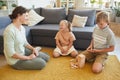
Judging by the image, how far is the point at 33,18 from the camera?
4039 millimetres

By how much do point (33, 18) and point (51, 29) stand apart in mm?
752

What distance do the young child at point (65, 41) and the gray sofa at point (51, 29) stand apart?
283 millimetres

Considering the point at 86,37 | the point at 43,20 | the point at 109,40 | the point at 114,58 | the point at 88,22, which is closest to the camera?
the point at 109,40

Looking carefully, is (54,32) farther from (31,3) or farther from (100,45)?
(31,3)

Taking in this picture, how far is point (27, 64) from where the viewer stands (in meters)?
2.42

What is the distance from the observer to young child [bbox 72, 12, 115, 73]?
2.44m

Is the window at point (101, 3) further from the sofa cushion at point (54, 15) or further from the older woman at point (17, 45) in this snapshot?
the older woman at point (17, 45)

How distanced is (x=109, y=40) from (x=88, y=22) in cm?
143

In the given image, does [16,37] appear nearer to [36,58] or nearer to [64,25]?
[36,58]

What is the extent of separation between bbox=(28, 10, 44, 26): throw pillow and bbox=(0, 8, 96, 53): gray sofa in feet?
0.39

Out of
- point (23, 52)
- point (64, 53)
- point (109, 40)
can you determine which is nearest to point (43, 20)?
point (64, 53)

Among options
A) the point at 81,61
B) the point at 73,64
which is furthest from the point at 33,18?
the point at 81,61

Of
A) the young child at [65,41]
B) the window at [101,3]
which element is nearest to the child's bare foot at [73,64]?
the young child at [65,41]

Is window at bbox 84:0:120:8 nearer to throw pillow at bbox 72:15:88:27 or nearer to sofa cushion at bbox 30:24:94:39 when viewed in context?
throw pillow at bbox 72:15:88:27
